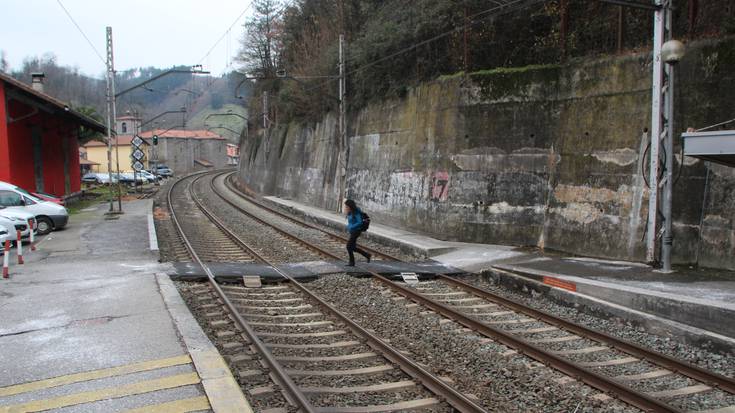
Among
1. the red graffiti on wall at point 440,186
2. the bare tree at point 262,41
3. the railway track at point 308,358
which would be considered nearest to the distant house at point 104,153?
the bare tree at point 262,41

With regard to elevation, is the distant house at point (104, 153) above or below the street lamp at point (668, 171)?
above

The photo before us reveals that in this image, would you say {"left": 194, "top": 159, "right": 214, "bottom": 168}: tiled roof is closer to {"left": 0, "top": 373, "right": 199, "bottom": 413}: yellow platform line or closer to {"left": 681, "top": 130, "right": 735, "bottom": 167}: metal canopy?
{"left": 681, "top": 130, "right": 735, "bottom": 167}: metal canopy

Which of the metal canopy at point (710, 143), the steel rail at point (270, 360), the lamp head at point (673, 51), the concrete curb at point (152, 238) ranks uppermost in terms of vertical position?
the lamp head at point (673, 51)

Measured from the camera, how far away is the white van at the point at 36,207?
18219 mm

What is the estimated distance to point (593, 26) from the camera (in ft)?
46.4

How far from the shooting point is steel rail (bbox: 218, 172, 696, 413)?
5.31 meters

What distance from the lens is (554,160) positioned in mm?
14000

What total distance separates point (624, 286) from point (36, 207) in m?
18.5

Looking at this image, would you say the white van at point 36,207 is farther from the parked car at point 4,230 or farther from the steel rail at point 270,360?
the steel rail at point 270,360

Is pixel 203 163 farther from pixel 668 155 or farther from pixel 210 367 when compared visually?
pixel 210 367

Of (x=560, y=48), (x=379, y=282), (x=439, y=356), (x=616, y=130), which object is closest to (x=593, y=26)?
(x=560, y=48)

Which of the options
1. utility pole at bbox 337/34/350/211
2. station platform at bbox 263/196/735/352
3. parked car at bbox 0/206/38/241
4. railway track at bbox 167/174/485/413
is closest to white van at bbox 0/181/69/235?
parked car at bbox 0/206/38/241

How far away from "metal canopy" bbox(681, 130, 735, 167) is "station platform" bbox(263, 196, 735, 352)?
6.94 ft

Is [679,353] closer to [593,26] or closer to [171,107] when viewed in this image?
[593,26]
